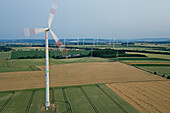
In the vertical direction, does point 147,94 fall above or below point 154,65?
below

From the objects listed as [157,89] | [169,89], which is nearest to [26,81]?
[157,89]

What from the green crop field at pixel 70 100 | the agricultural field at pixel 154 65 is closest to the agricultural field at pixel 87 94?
the green crop field at pixel 70 100

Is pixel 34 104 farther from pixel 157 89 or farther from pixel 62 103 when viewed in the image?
pixel 157 89

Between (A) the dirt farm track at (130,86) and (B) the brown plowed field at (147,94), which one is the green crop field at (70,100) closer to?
(B) the brown plowed field at (147,94)

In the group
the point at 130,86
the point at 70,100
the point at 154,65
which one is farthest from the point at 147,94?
the point at 154,65

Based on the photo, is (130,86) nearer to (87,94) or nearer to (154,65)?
(87,94)

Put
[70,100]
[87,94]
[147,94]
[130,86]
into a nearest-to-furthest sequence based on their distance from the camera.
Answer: [70,100]
[87,94]
[147,94]
[130,86]

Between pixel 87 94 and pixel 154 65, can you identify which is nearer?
pixel 87 94
